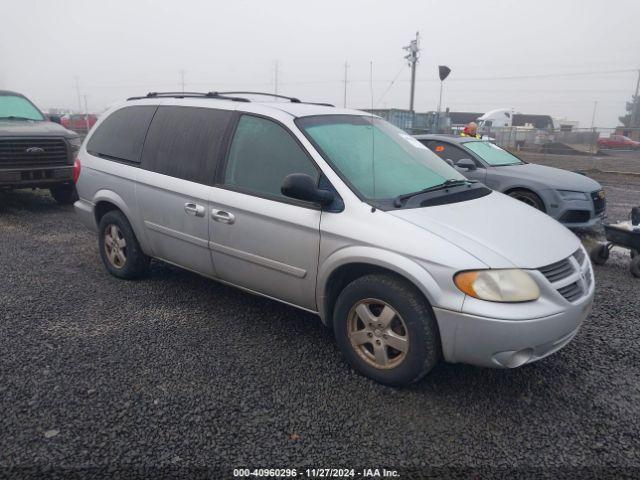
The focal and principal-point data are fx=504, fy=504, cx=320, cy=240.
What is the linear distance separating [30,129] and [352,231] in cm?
724

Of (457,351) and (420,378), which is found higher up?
(457,351)

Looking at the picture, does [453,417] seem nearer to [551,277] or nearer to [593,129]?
[551,277]

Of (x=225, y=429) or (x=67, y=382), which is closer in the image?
(x=225, y=429)

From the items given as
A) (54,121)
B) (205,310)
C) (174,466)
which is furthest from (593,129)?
(174,466)

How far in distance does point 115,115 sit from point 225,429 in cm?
357

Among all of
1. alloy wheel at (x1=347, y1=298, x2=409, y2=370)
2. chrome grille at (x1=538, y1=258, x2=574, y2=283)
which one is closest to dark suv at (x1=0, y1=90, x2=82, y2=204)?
alloy wheel at (x1=347, y1=298, x2=409, y2=370)

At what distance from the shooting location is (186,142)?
421 cm

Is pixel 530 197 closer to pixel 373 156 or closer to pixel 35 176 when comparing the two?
pixel 373 156

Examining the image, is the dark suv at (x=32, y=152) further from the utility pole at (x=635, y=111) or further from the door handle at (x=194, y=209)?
the utility pole at (x=635, y=111)

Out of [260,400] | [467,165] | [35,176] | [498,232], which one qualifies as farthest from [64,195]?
[498,232]

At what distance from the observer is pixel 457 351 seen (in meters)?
2.85

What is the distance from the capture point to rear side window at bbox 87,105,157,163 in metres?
4.64

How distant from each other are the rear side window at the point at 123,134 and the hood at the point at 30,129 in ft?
11.8

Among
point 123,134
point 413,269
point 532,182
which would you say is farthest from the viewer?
point 532,182
